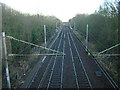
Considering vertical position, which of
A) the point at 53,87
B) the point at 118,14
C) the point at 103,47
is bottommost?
the point at 53,87

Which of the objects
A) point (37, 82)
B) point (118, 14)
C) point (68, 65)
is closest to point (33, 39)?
point (68, 65)

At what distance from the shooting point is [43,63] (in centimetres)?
1143

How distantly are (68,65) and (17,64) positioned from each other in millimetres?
3845

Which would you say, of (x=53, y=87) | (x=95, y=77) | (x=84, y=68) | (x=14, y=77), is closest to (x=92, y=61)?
(x=84, y=68)

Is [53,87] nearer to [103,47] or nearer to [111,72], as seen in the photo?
[111,72]

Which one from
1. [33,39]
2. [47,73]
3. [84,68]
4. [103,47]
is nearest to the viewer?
[47,73]

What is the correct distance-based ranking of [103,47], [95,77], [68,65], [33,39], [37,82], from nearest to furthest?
[37,82] < [95,77] < [68,65] < [103,47] < [33,39]

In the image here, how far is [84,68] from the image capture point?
10.1m

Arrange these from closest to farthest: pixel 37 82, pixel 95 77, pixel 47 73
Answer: pixel 37 82 → pixel 95 77 → pixel 47 73

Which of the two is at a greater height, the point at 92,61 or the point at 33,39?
the point at 33,39

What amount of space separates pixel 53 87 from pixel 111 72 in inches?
166

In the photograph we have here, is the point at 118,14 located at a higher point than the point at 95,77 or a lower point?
higher

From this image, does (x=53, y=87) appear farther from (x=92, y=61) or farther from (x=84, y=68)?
(x=92, y=61)

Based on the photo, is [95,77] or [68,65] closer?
[95,77]
